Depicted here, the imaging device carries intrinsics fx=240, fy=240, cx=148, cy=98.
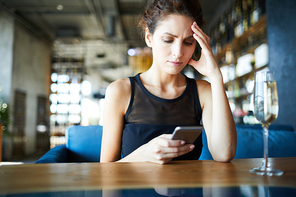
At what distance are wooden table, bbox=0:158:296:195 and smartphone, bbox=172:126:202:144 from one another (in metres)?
0.09

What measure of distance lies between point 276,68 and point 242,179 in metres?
3.17

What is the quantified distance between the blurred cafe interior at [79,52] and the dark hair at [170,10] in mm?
254

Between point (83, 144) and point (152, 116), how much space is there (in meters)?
1.02

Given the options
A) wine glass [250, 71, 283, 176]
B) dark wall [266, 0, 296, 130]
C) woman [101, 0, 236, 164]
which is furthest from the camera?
dark wall [266, 0, 296, 130]

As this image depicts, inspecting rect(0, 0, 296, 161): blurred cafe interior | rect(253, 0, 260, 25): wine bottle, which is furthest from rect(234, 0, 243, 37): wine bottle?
rect(253, 0, 260, 25): wine bottle

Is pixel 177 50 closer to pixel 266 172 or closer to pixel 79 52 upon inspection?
pixel 266 172

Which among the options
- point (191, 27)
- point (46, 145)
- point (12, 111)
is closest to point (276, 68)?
point (191, 27)

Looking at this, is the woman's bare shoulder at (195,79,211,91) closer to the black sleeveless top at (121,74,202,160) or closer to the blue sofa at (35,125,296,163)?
the black sleeveless top at (121,74,202,160)

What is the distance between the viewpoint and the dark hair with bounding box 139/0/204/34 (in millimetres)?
1307

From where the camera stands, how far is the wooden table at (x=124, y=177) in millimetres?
564

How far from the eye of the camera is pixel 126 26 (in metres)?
9.46

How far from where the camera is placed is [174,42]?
1.20 meters

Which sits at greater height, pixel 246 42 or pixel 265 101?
pixel 246 42

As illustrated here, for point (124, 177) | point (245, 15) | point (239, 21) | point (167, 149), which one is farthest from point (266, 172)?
point (239, 21)
